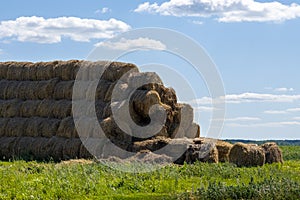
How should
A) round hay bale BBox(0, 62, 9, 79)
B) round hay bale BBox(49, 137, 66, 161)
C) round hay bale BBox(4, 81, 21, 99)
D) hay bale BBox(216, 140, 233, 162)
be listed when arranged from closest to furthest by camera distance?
hay bale BBox(216, 140, 233, 162), round hay bale BBox(49, 137, 66, 161), round hay bale BBox(4, 81, 21, 99), round hay bale BBox(0, 62, 9, 79)

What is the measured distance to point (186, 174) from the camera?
2414 cm

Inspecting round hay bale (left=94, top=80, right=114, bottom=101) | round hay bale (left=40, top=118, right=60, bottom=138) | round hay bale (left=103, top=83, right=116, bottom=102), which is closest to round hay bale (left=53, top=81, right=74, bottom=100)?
round hay bale (left=40, top=118, right=60, bottom=138)

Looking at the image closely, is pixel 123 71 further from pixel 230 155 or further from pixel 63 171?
pixel 63 171

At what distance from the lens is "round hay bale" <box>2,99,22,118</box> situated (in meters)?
38.6

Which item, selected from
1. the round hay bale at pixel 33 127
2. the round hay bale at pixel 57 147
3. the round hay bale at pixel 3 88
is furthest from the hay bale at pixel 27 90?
the round hay bale at pixel 57 147

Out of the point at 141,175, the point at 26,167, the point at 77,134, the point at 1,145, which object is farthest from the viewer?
the point at 1,145

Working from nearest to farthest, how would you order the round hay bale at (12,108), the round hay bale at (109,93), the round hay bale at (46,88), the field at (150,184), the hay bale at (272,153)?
1. the field at (150,184)
2. the hay bale at (272,153)
3. the round hay bale at (109,93)
4. the round hay bale at (46,88)
5. the round hay bale at (12,108)

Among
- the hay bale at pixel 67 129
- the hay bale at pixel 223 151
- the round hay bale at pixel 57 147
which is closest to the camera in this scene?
the hay bale at pixel 223 151

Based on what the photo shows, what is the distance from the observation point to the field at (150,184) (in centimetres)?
1822

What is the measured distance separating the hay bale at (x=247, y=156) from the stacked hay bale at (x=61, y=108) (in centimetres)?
432

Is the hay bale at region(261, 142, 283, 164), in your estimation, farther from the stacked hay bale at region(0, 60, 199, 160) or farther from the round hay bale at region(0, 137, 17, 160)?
the round hay bale at region(0, 137, 17, 160)

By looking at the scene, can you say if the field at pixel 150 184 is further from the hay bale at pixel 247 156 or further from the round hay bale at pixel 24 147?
the round hay bale at pixel 24 147

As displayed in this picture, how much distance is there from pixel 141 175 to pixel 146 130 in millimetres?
9624

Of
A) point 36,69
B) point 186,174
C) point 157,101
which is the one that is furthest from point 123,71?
point 186,174
